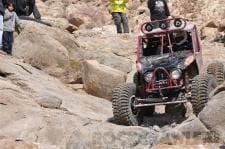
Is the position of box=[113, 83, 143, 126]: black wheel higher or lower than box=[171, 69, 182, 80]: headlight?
lower

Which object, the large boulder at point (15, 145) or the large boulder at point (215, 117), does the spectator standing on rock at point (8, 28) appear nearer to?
the large boulder at point (15, 145)

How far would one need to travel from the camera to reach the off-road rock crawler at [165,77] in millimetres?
9547

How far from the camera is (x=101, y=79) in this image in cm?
1302

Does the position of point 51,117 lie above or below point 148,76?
below

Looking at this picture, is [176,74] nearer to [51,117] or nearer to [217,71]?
[217,71]

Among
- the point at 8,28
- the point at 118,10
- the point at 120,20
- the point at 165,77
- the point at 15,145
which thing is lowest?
the point at 15,145

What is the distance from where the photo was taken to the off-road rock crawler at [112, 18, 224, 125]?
376 inches

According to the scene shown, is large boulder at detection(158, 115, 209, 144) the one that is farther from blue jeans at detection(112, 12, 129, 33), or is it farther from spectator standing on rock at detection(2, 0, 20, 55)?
blue jeans at detection(112, 12, 129, 33)

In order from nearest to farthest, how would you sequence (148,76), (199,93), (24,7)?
(199,93), (148,76), (24,7)

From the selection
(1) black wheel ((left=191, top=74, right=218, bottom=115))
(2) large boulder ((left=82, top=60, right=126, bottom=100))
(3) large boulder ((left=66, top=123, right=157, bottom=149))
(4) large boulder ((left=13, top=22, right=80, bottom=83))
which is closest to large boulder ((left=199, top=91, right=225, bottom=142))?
(3) large boulder ((left=66, top=123, right=157, bottom=149))

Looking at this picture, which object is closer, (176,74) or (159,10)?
(176,74)

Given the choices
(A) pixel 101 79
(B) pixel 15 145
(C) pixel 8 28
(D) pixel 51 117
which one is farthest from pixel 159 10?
(B) pixel 15 145

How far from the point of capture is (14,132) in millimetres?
8789

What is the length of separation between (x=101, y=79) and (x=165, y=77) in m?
3.37
